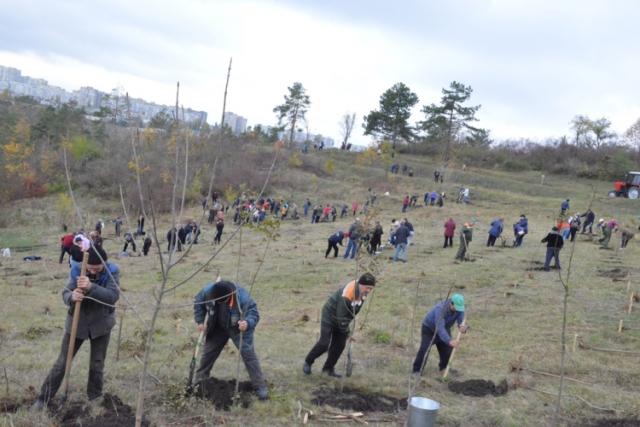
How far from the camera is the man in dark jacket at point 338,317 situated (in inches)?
236

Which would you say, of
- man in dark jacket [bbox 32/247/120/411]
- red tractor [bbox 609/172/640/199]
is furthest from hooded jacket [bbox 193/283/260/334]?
red tractor [bbox 609/172/640/199]

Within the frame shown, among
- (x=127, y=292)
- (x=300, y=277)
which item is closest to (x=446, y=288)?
(x=300, y=277)

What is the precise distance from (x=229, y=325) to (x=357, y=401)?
175cm

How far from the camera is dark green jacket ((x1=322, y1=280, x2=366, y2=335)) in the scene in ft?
19.9

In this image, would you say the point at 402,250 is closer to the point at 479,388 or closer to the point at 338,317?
the point at 479,388

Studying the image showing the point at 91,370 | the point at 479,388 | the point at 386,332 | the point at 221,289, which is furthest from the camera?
the point at 386,332

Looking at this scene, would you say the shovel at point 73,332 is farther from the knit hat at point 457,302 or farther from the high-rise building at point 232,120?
the knit hat at point 457,302

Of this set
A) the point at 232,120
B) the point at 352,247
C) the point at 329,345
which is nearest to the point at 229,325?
the point at 329,345

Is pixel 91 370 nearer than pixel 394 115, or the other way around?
pixel 91 370

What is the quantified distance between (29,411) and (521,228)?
18.8 m

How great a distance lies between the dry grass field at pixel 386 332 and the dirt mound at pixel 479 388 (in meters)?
0.15

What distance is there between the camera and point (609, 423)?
17.9 feet

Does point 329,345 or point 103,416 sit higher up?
point 329,345

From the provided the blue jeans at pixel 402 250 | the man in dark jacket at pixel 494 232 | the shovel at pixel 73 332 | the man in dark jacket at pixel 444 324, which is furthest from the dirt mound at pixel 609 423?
the man in dark jacket at pixel 494 232
